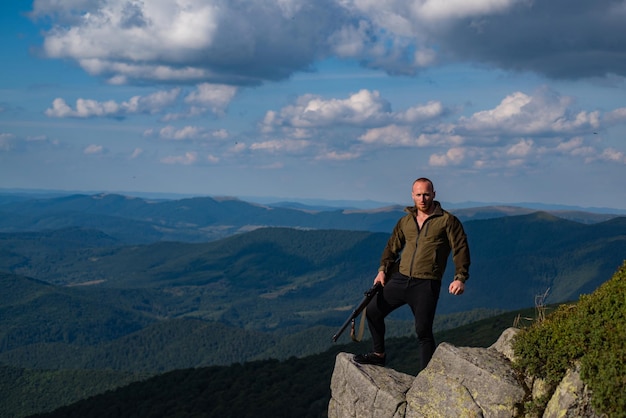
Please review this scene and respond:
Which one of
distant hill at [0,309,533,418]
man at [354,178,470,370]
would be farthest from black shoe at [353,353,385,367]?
distant hill at [0,309,533,418]

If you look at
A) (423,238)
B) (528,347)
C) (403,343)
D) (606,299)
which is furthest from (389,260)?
(403,343)

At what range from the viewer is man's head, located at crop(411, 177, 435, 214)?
1927 cm

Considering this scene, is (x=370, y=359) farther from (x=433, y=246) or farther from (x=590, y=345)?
(x=590, y=345)

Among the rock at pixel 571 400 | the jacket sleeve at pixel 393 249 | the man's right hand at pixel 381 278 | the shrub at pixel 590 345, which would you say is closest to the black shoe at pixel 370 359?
the man's right hand at pixel 381 278

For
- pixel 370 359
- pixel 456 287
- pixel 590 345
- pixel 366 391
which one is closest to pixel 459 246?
pixel 456 287

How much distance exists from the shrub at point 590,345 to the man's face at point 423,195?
14.1 ft

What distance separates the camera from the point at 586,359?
1556cm

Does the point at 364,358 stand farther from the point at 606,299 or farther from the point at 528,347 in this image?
the point at 606,299

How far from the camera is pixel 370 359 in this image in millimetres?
21031

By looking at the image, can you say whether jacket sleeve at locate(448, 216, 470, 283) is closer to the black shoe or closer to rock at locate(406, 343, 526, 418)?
rock at locate(406, 343, 526, 418)

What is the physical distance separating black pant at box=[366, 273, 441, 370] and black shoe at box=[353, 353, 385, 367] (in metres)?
0.67

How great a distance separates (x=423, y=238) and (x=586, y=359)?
5600mm

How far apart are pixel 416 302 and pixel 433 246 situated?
5.71 ft

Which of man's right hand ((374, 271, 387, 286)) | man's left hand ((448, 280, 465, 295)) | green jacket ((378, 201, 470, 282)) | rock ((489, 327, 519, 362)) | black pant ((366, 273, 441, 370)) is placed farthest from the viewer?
man's right hand ((374, 271, 387, 286))
